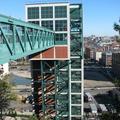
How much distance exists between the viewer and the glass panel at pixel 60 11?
32.7ft

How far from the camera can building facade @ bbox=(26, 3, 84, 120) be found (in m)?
10.1

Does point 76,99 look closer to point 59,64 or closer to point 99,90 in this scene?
point 59,64

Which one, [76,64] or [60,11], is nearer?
[60,11]

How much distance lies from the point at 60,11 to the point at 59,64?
11.0ft

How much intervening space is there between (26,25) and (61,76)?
256 inches

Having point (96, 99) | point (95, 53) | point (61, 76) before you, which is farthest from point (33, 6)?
point (95, 53)

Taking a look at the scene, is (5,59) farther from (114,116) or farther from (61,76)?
(61,76)

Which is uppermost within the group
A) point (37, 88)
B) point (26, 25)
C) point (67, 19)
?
point (67, 19)

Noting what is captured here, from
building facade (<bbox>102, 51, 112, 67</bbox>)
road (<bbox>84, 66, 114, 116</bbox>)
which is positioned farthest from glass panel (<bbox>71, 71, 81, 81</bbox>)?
building facade (<bbox>102, 51, 112, 67</bbox>)

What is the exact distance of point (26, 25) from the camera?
538cm

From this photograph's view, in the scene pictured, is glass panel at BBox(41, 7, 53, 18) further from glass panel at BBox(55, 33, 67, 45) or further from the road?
the road

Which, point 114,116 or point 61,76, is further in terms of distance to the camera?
point 61,76

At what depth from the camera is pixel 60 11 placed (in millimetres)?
10016

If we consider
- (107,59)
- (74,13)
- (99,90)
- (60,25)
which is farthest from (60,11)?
(107,59)
